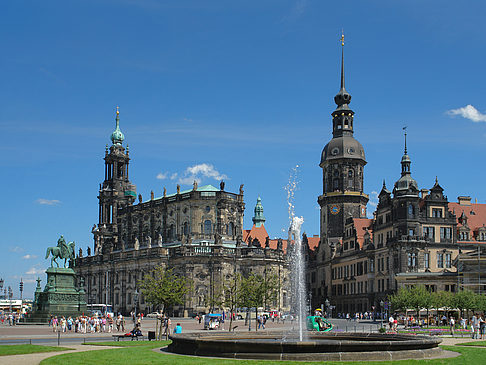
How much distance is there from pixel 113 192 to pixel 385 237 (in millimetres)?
63918

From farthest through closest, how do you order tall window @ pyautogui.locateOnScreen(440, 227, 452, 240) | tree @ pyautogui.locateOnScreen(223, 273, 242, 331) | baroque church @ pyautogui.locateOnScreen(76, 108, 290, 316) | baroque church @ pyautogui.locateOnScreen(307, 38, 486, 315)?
baroque church @ pyautogui.locateOnScreen(76, 108, 290, 316), tall window @ pyautogui.locateOnScreen(440, 227, 452, 240), baroque church @ pyautogui.locateOnScreen(307, 38, 486, 315), tree @ pyautogui.locateOnScreen(223, 273, 242, 331)

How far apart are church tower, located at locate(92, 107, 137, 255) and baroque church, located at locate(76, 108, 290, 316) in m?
1.95

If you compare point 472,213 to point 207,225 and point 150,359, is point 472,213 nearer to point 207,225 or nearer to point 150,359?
point 207,225

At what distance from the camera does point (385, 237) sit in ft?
283

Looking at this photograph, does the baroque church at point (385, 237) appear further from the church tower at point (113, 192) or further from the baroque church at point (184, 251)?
the church tower at point (113, 192)

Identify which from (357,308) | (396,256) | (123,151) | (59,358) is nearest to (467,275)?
(396,256)

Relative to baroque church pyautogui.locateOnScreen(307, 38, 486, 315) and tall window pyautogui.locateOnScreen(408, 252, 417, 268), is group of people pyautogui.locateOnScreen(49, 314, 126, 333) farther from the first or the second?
tall window pyautogui.locateOnScreen(408, 252, 417, 268)

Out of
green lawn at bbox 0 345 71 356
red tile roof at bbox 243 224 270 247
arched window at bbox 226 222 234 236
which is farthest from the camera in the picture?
red tile roof at bbox 243 224 270 247

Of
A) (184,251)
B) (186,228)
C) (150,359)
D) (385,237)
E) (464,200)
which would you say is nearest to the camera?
(150,359)

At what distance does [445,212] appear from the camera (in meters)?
81.6

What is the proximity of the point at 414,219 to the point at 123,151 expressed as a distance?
2864 inches

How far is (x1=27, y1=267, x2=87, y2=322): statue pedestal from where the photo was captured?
210 ft

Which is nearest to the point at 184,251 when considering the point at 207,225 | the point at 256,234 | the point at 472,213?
the point at 207,225

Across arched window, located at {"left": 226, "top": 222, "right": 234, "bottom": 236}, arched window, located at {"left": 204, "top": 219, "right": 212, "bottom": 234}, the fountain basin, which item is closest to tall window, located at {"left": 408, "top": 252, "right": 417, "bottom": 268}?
arched window, located at {"left": 226, "top": 222, "right": 234, "bottom": 236}
